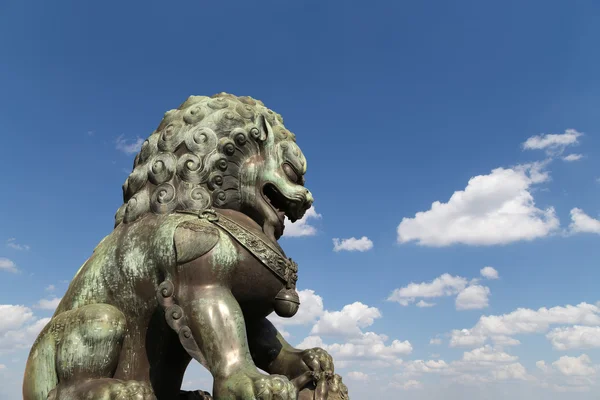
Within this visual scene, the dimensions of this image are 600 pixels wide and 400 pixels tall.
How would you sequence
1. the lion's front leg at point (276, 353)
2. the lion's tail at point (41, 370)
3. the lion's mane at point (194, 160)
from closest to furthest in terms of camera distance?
1. the lion's tail at point (41, 370)
2. the lion's mane at point (194, 160)
3. the lion's front leg at point (276, 353)

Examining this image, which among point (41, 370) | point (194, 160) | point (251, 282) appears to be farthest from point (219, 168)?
point (41, 370)

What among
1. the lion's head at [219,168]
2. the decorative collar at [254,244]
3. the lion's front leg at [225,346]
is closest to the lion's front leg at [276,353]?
the decorative collar at [254,244]

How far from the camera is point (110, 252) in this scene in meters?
4.61

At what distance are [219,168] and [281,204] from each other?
2.19 ft

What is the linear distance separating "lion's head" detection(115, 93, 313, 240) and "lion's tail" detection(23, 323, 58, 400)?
113 centimetres

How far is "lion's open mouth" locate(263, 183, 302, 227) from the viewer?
5016mm

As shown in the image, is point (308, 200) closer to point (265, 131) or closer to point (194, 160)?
point (265, 131)

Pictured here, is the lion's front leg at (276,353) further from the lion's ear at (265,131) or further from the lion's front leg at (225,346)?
the lion's ear at (265,131)

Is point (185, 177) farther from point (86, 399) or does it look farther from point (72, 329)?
point (86, 399)

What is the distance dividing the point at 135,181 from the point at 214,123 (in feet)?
2.78

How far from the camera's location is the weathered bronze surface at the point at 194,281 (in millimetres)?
4035

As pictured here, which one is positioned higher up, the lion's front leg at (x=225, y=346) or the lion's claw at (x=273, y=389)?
the lion's front leg at (x=225, y=346)

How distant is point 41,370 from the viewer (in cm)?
425

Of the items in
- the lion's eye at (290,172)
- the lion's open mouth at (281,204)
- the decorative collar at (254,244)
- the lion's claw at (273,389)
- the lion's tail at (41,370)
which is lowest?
the lion's claw at (273,389)
